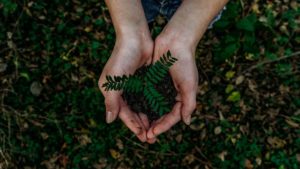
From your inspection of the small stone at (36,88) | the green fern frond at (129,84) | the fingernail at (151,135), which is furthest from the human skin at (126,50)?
the small stone at (36,88)

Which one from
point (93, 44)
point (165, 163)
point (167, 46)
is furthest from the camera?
point (93, 44)

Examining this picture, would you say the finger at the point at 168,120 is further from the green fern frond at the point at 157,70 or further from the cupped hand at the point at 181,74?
the green fern frond at the point at 157,70

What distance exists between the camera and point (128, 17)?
8.52 feet

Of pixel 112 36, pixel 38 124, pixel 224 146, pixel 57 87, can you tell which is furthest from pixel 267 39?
pixel 38 124

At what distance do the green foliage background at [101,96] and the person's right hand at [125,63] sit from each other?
3.11 feet

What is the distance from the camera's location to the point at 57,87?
147 inches

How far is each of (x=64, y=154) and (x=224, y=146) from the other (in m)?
1.45

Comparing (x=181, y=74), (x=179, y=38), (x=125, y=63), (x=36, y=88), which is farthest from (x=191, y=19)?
(x=36, y=88)

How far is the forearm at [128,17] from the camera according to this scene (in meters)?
2.58

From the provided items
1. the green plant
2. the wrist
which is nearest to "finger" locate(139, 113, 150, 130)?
the wrist

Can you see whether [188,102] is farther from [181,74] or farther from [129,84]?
[129,84]

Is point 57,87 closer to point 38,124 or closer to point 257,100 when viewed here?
point 38,124

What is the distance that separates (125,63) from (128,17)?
0.33m

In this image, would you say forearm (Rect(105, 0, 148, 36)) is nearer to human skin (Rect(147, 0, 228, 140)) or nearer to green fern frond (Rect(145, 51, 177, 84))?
human skin (Rect(147, 0, 228, 140))
